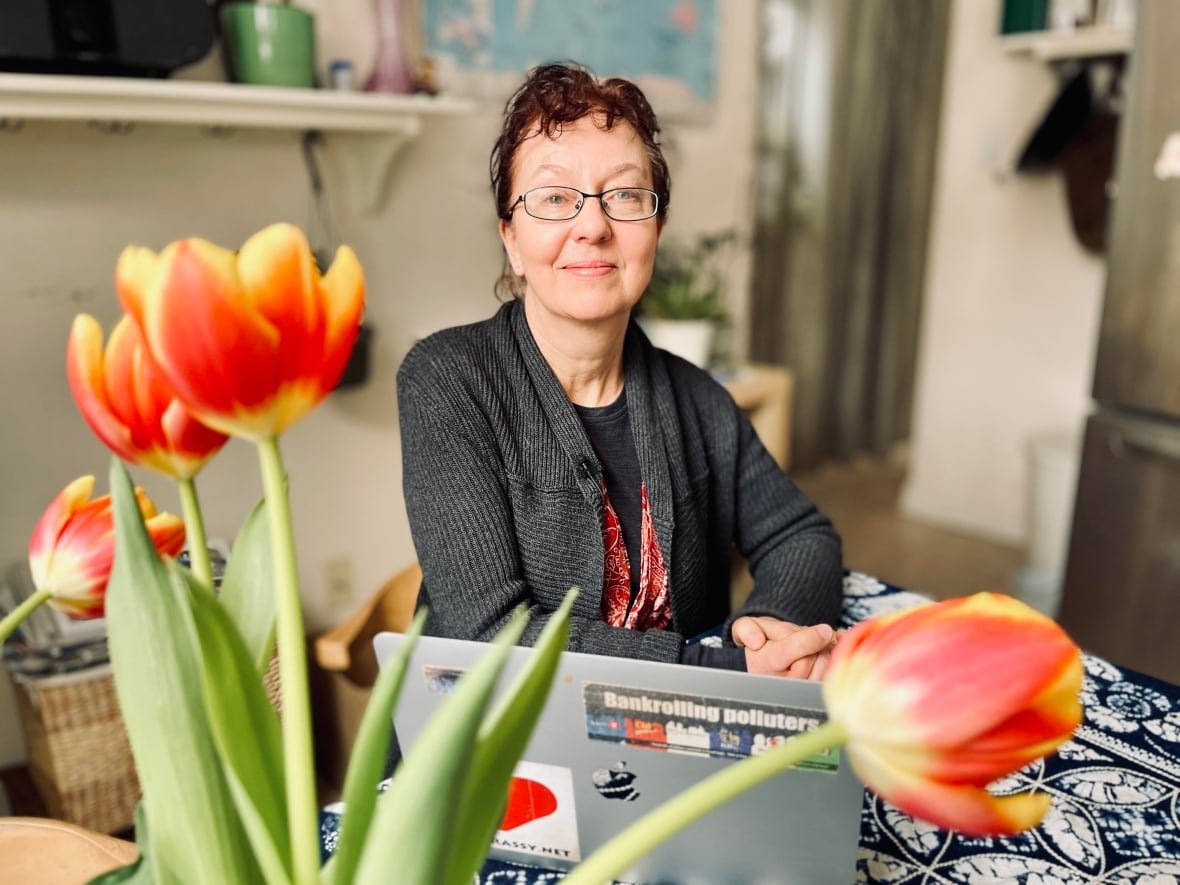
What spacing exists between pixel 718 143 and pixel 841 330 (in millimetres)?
1390

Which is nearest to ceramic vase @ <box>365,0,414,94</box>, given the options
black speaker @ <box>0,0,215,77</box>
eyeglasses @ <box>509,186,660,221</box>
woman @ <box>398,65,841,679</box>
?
black speaker @ <box>0,0,215,77</box>

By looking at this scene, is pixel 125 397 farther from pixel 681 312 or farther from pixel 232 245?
pixel 681 312

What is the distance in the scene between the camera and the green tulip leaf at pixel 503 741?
13.7 inches

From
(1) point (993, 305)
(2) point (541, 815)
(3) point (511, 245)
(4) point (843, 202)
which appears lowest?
(1) point (993, 305)

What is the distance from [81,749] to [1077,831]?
1566 millimetres

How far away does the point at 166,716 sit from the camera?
0.37 meters

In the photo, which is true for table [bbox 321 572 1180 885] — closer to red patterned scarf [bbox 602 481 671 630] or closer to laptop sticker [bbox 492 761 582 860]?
laptop sticker [bbox 492 761 582 860]

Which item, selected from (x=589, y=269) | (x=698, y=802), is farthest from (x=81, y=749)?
(x=698, y=802)

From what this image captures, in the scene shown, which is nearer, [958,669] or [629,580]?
[958,669]

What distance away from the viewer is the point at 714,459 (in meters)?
1.24

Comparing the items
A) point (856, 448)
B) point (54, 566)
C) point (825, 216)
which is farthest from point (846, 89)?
point (54, 566)

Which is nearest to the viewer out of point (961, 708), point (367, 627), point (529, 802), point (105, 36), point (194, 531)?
point (961, 708)

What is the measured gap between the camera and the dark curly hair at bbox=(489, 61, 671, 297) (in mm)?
1040

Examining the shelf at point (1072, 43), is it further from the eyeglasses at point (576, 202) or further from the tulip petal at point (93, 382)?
the tulip petal at point (93, 382)
